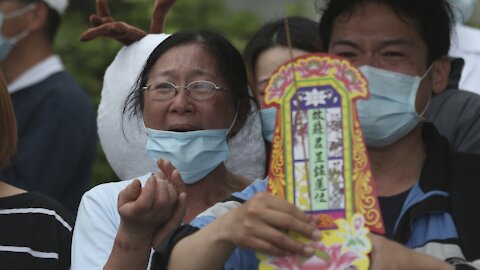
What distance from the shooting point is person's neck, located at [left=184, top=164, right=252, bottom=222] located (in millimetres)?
3955

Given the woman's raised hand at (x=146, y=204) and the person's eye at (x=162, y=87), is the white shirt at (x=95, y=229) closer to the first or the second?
the person's eye at (x=162, y=87)

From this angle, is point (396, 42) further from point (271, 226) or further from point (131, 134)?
point (131, 134)

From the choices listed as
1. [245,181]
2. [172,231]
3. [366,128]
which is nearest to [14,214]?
[245,181]

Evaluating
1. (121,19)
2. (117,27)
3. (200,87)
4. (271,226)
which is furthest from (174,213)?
(121,19)

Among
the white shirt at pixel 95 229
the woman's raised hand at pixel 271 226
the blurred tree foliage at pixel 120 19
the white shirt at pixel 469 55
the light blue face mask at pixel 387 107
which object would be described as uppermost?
the light blue face mask at pixel 387 107

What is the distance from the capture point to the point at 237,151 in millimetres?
4328

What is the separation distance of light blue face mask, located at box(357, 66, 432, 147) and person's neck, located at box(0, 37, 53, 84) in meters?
3.38

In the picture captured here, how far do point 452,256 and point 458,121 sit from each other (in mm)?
1029

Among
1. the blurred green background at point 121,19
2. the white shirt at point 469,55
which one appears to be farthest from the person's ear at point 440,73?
the blurred green background at point 121,19

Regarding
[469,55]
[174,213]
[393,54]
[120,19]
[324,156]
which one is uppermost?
[393,54]

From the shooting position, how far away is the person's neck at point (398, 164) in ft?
11.0

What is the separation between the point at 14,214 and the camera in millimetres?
4090

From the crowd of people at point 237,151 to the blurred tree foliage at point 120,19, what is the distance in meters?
2.97

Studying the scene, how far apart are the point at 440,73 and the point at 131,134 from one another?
122 cm
